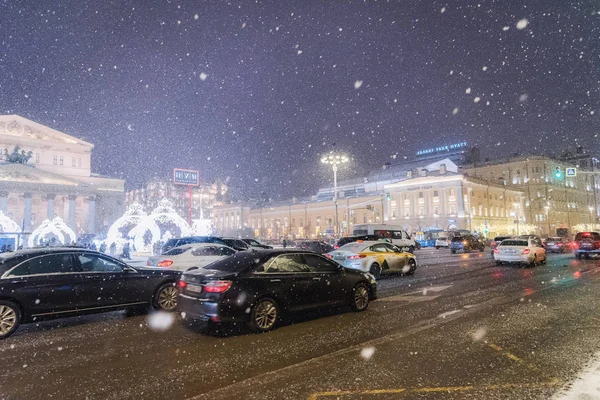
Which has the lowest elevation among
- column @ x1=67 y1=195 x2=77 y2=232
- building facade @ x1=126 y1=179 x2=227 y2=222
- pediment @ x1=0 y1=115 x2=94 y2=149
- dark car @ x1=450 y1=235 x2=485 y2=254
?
dark car @ x1=450 y1=235 x2=485 y2=254

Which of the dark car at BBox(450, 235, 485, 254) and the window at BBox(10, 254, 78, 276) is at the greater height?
the window at BBox(10, 254, 78, 276)

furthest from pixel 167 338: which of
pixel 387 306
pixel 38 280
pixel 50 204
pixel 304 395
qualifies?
pixel 50 204

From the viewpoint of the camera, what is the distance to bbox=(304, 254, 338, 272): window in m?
8.80

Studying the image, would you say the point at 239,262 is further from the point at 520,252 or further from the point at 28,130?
the point at 28,130

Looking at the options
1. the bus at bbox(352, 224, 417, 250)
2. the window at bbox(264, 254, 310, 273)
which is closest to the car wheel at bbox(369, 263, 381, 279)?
the window at bbox(264, 254, 310, 273)

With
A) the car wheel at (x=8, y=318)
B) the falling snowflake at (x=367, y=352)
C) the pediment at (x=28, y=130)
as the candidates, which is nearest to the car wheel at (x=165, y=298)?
the car wheel at (x=8, y=318)

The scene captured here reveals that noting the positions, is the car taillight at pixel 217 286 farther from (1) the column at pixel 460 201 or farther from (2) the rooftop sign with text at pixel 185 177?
(1) the column at pixel 460 201

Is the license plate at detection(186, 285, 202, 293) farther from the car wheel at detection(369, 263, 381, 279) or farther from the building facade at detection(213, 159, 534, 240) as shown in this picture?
the building facade at detection(213, 159, 534, 240)

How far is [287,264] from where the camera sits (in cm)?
842

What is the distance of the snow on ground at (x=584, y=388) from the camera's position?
4.48 m

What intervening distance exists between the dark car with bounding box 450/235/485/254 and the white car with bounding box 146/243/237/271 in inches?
1166

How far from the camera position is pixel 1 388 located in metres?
4.97

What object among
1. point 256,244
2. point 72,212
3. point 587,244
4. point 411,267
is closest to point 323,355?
point 411,267

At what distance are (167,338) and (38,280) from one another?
2975 mm
